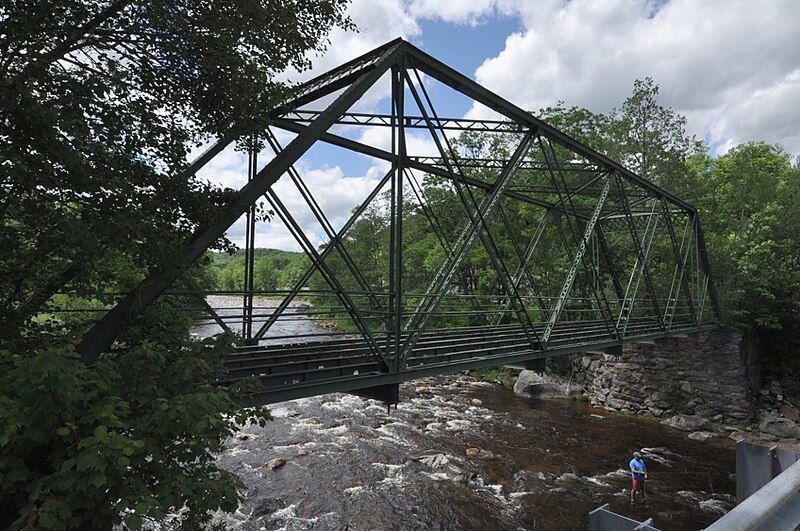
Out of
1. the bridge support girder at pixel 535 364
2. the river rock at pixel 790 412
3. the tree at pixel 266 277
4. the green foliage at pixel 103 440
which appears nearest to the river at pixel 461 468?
the bridge support girder at pixel 535 364

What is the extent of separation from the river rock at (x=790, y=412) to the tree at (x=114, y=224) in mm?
22331

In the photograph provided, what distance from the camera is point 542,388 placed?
21.8 meters

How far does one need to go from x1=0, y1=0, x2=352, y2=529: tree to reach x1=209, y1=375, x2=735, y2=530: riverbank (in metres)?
7.67

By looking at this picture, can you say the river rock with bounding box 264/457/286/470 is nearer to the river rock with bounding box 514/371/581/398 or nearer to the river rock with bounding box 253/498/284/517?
the river rock with bounding box 253/498/284/517

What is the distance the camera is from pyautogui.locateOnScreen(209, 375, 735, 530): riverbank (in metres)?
10.7

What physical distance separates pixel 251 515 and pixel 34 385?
895 centimetres

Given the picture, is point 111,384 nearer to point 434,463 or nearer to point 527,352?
point 527,352

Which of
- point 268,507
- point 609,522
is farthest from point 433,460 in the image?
point 609,522

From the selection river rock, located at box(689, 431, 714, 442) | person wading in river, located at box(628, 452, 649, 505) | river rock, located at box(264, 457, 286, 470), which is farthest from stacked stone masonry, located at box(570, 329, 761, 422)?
river rock, located at box(264, 457, 286, 470)

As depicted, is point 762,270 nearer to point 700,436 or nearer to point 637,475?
point 700,436

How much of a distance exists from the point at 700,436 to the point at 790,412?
484cm

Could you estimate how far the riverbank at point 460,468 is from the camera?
10.7m

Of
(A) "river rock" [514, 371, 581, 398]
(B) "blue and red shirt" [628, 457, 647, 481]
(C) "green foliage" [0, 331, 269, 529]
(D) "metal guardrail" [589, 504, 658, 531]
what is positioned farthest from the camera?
(A) "river rock" [514, 371, 581, 398]

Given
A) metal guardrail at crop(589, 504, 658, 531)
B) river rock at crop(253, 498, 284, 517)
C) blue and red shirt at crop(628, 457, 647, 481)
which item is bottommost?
river rock at crop(253, 498, 284, 517)
